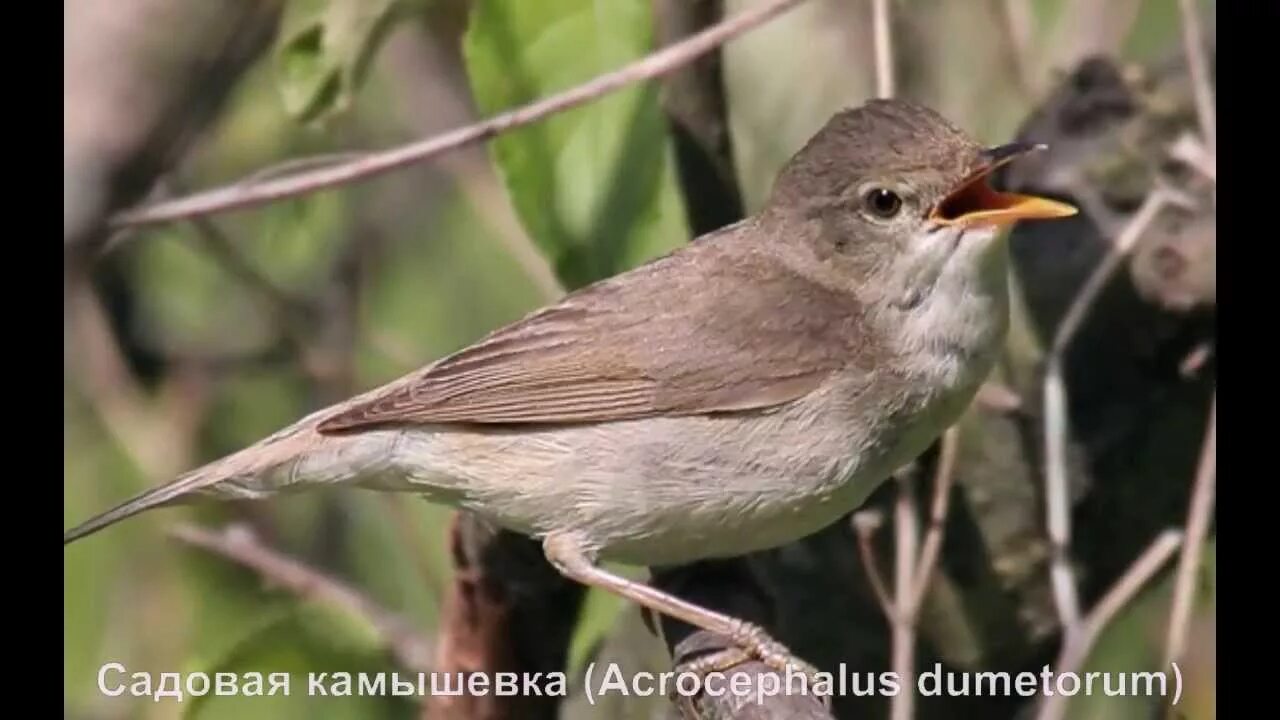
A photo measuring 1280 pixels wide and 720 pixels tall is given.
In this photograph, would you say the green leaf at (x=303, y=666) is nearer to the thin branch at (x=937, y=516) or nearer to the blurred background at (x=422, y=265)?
the blurred background at (x=422, y=265)

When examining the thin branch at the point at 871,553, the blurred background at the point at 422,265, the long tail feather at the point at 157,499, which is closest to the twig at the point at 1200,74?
the blurred background at the point at 422,265

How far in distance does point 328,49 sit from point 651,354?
1.98ft

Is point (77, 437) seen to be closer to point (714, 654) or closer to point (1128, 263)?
point (714, 654)

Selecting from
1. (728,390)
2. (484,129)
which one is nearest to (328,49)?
(484,129)

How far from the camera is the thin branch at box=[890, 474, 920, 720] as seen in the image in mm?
2709

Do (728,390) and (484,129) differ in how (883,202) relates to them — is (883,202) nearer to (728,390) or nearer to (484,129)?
(728,390)

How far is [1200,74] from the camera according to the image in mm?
2773

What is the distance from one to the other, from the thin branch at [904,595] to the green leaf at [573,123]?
2.21 ft

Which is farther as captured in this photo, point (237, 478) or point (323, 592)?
point (323, 592)

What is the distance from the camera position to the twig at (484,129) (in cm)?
239

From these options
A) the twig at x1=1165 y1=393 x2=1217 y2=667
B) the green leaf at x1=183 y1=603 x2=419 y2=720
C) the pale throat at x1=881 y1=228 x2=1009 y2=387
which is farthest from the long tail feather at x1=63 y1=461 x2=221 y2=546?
the twig at x1=1165 y1=393 x2=1217 y2=667

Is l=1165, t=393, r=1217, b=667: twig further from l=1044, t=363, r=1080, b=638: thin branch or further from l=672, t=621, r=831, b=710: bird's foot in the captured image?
l=672, t=621, r=831, b=710: bird's foot
